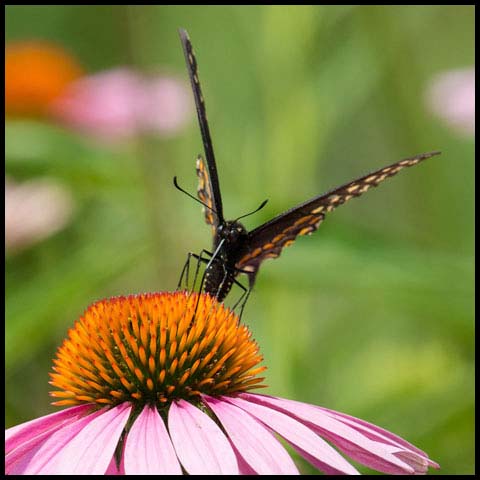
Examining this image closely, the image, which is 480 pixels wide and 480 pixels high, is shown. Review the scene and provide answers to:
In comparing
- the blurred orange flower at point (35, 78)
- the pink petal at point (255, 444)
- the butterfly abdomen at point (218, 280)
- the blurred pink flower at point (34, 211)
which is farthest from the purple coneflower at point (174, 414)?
the blurred orange flower at point (35, 78)

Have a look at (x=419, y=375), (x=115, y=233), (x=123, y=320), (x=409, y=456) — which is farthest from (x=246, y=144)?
(x=409, y=456)

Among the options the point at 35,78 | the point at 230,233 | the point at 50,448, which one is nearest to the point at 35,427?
the point at 50,448

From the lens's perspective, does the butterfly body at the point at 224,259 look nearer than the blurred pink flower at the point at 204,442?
No

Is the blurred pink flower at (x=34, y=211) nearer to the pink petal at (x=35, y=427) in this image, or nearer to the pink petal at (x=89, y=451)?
the pink petal at (x=35, y=427)

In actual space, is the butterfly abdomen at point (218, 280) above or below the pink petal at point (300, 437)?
above

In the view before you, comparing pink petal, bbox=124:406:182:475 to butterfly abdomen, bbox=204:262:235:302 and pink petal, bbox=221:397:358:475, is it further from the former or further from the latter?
butterfly abdomen, bbox=204:262:235:302

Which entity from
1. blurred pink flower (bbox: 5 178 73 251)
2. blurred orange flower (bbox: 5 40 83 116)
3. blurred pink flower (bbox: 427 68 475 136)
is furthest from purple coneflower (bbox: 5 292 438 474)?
blurred orange flower (bbox: 5 40 83 116)
